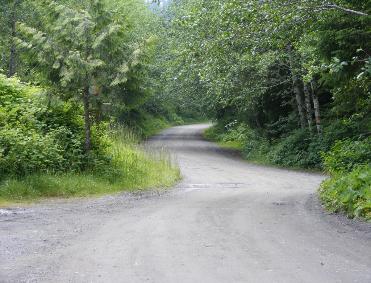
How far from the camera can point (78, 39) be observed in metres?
14.6

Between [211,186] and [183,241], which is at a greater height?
[183,241]

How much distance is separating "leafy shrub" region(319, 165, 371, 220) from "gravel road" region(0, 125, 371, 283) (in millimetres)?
341

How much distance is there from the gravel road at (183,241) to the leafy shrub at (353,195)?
34 centimetres

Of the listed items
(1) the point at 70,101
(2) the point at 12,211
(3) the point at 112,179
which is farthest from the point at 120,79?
(2) the point at 12,211

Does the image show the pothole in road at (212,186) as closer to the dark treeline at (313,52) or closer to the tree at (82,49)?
the dark treeline at (313,52)

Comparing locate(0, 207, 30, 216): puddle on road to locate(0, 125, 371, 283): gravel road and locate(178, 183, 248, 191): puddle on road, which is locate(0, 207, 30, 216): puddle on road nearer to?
locate(0, 125, 371, 283): gravel road

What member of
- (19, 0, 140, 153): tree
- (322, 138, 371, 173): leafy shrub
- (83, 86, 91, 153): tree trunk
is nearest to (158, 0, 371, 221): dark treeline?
(322, 138, 371, 173): leafy shrub

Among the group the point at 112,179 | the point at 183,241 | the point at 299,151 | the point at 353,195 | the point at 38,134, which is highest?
the point at 38,134

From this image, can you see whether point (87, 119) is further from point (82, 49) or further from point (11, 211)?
point (11, 211)

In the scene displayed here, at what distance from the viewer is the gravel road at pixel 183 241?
6164 millimetres

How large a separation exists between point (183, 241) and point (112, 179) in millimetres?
7415

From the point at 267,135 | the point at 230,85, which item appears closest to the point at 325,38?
the point at 230,85

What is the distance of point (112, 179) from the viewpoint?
49.4ft

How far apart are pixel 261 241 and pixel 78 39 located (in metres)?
9.09
